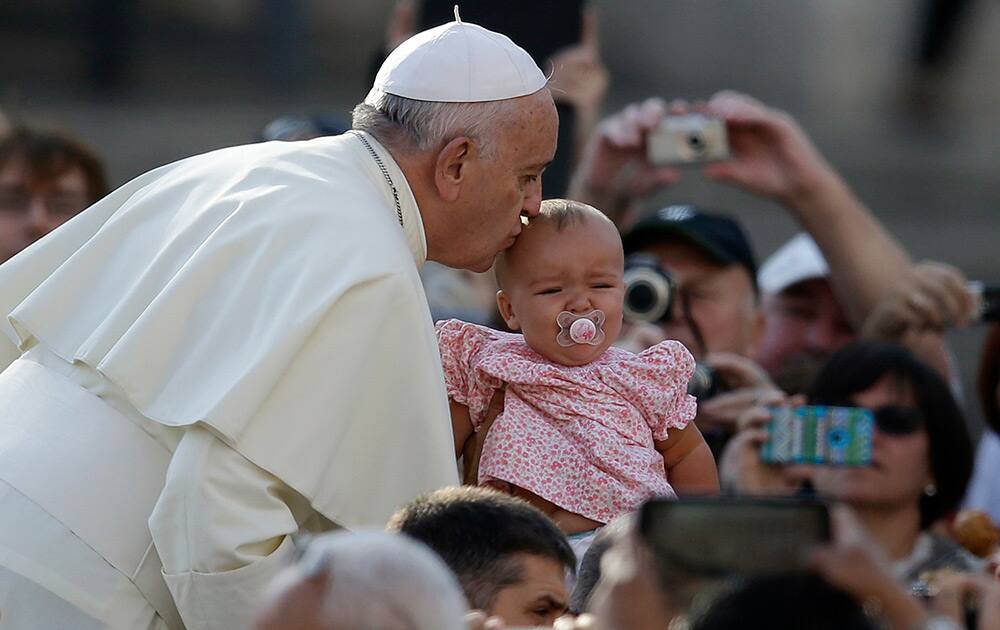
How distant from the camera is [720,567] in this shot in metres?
2.24

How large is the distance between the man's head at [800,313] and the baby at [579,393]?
228 centimetres

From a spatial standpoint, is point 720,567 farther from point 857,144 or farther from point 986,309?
point 857,144

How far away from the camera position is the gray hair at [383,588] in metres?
2.17

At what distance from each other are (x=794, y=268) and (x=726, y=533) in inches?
167

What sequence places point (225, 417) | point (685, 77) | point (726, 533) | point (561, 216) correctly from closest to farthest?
point (726, 533) < point (225, 417) < point (561, 216) < point (685, 77)

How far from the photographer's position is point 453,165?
3.94 meters

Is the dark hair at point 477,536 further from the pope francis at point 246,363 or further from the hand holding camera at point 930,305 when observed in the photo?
the hand holding camera at point 930,305

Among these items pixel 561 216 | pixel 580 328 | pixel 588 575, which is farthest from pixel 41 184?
pixel 588 575

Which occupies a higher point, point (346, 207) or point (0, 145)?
point (346, 207)

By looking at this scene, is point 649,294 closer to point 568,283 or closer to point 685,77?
point 568,283

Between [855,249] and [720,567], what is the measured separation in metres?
3.82

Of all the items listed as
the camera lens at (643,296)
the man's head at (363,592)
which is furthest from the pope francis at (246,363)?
the camera lens at (643,296)

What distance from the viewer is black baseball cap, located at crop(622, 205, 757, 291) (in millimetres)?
5719

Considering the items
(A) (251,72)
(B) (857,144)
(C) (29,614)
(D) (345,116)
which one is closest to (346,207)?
(C) (29,614)
